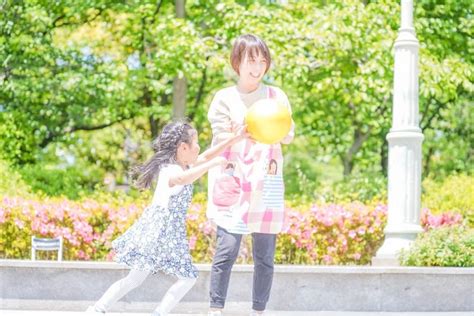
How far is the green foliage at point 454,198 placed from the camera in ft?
40.6

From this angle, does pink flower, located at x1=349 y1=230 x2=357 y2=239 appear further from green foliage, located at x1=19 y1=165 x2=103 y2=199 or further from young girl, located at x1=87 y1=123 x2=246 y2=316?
Result: green foliage, located at x1=19 y1=165 x2=103 y2=199

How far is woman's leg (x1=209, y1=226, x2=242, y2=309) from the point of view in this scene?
555 cm

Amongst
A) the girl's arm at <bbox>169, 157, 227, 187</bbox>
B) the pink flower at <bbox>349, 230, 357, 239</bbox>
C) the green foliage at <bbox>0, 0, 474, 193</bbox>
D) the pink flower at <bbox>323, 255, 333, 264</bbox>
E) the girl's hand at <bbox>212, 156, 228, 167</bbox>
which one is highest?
the green foliage at <bbox>0, 0, 474, 193</bbox>

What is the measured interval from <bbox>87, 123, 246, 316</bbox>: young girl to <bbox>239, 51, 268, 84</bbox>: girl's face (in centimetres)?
55

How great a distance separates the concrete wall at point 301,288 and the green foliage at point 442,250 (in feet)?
1.13

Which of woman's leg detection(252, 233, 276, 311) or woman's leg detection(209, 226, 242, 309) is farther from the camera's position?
woman's leg detection(252, 233, 276, 311)

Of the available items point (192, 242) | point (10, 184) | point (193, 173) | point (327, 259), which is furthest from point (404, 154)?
point (10, 184)

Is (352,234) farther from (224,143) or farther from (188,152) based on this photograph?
(224,143)

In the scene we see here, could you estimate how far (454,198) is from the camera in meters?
12.9

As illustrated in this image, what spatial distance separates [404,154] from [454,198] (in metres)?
3.88

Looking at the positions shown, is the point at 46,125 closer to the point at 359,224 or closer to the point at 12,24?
the point at 12,24

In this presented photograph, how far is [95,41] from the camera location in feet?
63.5

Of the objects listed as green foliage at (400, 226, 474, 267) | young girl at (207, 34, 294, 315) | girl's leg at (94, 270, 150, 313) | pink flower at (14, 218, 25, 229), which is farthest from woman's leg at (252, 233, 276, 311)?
pink flower at (14, 218, 25, 229)

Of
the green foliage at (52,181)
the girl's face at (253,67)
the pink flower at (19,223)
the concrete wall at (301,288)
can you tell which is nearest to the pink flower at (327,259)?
the concrete wall at (301,288)
